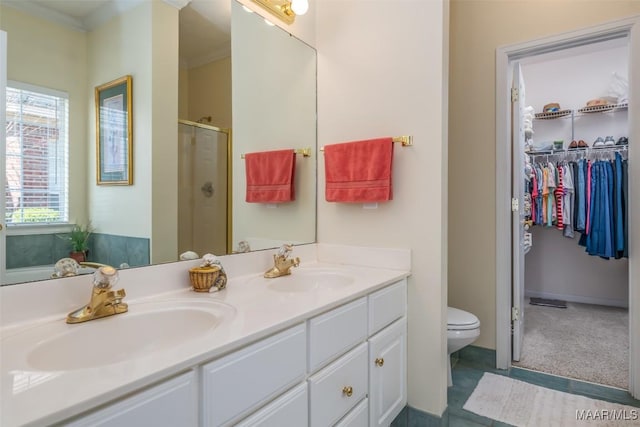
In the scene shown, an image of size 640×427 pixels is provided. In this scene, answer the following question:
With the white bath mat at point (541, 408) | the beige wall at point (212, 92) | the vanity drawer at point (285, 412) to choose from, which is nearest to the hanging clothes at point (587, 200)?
the white bath mat at point (541, 408)

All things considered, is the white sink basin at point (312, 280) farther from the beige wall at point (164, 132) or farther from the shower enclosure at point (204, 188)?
the beige wall at point (164, 132)

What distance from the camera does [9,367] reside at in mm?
678

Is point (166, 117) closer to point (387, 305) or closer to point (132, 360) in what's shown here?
point (132, 360)

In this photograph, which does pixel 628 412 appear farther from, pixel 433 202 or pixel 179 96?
pixel 179 96

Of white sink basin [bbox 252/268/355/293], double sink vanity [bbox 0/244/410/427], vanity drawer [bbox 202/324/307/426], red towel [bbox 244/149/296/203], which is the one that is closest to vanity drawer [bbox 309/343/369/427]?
double sink vanity [bbox 0/244/410/427]

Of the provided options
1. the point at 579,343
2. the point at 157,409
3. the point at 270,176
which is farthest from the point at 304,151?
the point at 579,343

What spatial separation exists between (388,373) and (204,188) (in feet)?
3.72

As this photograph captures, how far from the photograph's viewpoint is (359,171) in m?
1.79

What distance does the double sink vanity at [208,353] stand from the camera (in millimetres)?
622

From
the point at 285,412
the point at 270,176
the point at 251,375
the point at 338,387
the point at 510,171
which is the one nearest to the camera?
the point at 251,375

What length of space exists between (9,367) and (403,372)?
4.84 ft

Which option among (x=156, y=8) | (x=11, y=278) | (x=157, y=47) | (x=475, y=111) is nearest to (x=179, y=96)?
(x=157, y=47)

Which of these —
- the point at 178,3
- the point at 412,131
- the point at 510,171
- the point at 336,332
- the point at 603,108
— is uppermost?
the point at 603,108

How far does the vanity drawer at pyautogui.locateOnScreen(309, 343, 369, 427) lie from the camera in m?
1.09
